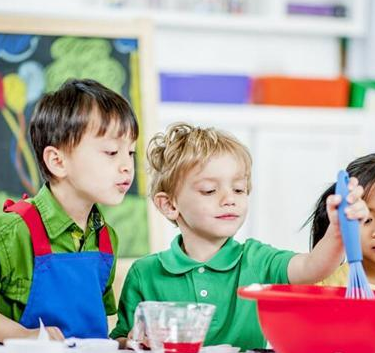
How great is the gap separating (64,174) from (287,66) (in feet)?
11.4

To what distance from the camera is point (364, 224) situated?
188cm

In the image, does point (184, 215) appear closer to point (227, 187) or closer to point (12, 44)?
point (227, 187)

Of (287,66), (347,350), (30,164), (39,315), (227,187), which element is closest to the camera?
(347,350)

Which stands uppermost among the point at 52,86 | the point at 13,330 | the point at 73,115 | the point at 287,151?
the point at 52,86

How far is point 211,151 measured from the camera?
1.84 meters

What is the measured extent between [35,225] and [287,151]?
3.07 m

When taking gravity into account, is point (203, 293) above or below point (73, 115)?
below

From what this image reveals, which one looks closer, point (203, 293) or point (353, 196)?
point (353, 196)

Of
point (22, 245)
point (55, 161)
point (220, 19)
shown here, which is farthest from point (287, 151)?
point (22, 245)

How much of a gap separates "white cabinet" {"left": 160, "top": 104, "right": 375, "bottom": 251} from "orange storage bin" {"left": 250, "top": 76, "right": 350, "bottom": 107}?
0.08 metres

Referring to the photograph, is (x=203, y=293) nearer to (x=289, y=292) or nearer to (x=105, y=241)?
(x=105, y=241)

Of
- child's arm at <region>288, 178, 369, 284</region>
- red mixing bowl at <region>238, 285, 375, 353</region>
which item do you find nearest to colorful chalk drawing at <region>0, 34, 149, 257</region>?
child's arm at <region>288, 178, 369, 284</region>

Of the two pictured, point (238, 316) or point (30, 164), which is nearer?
point (238, 316)

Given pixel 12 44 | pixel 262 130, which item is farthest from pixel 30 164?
pixel 262 130
